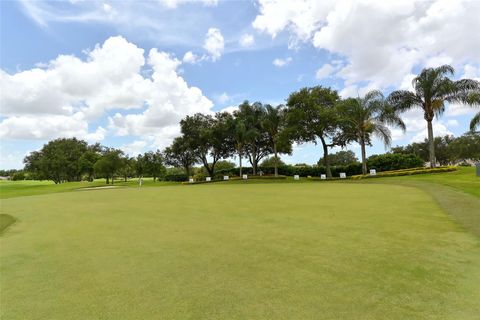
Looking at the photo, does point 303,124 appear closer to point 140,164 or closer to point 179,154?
point 179,154

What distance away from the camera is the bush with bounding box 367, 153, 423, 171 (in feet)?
106

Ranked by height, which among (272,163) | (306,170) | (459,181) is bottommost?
(459,181)

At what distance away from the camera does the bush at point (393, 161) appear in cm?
3225

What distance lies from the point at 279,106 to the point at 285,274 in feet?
111

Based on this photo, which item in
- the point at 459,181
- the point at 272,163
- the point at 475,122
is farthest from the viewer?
the point at 272,163

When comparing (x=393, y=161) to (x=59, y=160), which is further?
(x=59, y=160)

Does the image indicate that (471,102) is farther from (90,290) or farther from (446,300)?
(90,290)

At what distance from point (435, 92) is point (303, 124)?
12.2m

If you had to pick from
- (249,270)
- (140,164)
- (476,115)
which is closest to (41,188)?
(140,164)

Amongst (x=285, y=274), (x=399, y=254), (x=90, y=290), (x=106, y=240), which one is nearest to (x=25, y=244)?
(x=106, y=240)

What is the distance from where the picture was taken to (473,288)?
11.3 ft

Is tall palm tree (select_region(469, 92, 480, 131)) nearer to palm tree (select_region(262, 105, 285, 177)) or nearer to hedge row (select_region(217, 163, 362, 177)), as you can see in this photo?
hedge row (select_region(217, 163, 362, 177))

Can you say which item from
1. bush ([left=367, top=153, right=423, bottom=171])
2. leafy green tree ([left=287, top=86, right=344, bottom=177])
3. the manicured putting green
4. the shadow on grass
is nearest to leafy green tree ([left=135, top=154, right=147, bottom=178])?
leafy green tree ([left=287, top=86, right=344, bottom=177])

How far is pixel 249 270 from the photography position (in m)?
4.23
